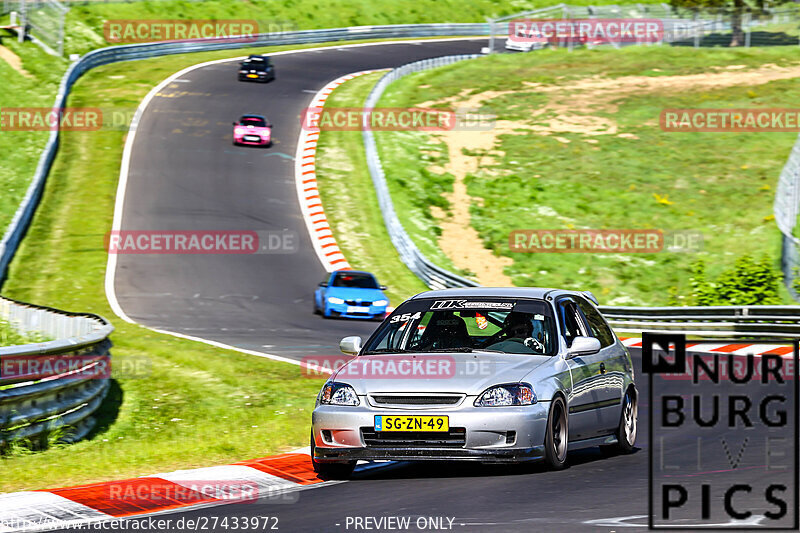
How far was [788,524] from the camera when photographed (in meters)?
7.61

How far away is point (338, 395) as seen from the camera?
10.0m

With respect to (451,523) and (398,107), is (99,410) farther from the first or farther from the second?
(398,107)

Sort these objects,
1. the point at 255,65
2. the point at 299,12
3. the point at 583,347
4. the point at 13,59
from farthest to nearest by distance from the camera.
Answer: the point at 299,12
the point at 255,65
the point at 13,59
the point at 583,347

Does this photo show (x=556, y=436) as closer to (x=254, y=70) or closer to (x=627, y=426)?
(x=627, y=426)

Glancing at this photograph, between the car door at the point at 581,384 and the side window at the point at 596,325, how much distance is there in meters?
0.24

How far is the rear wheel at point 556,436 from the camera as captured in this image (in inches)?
387

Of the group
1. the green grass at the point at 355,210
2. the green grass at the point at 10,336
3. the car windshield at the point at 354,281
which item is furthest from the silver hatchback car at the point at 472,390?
the green grass at the point at 355,210

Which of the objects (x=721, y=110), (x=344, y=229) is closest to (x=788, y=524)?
(x=344, y=229)

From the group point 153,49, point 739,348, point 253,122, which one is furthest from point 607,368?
point 153,49

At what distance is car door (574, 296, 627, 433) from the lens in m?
11.1

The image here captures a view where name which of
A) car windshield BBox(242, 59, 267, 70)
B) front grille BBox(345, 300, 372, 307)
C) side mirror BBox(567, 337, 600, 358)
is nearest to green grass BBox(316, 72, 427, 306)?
front grille BBox(345, 300, 372, 307)

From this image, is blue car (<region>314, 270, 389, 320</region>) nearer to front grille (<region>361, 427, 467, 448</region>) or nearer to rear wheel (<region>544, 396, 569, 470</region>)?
rear wheel (<region>544, 396, 569, 470</region>)

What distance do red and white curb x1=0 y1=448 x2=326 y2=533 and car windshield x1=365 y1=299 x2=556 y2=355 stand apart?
137 centimetres

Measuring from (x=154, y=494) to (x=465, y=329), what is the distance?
9.68ft
